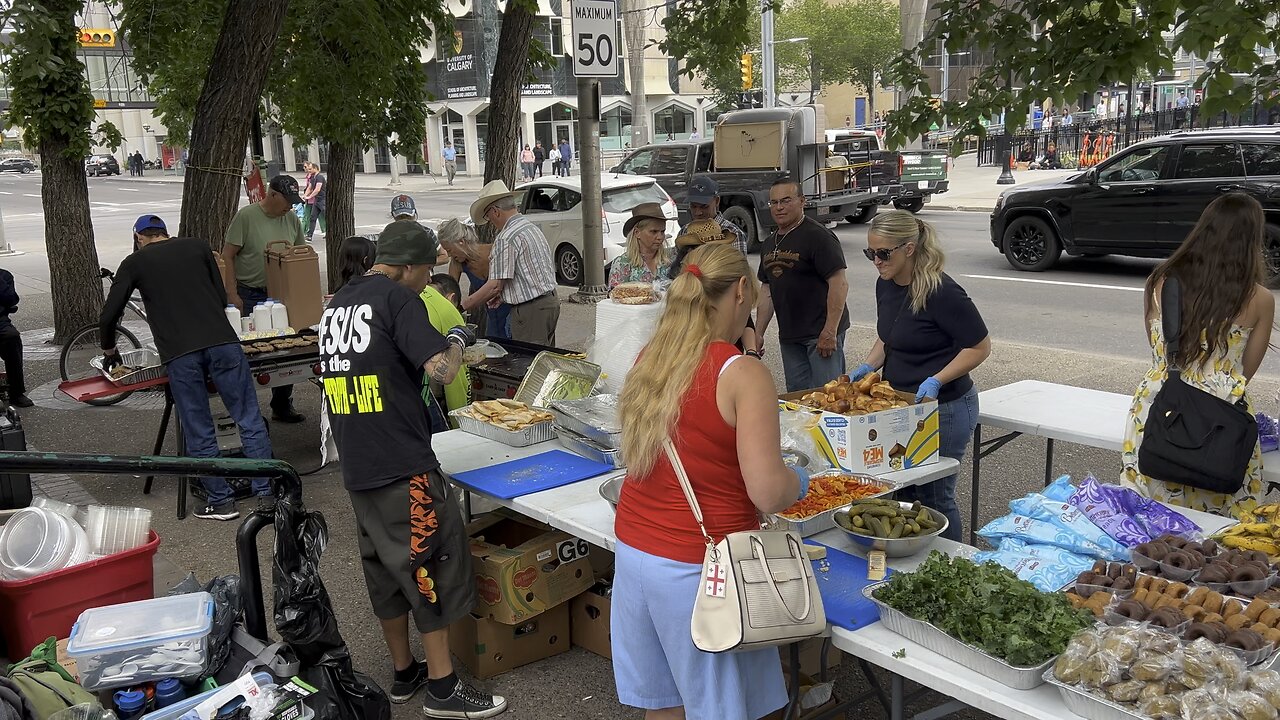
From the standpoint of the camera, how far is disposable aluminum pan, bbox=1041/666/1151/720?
2451 millimetres

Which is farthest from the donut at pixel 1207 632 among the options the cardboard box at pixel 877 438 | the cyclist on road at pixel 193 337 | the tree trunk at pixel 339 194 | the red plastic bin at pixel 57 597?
the tree trunk at pixel 339 194

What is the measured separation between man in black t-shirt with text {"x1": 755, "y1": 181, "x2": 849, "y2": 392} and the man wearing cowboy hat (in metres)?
1.56

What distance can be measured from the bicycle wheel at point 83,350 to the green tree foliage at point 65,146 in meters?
1.02

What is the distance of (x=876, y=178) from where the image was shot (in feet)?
65.9

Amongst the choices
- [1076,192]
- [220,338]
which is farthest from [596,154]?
[220,338]

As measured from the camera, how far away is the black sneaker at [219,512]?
254 inches

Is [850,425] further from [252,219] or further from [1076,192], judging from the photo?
[1076,192]

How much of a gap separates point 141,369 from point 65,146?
5.42 metres

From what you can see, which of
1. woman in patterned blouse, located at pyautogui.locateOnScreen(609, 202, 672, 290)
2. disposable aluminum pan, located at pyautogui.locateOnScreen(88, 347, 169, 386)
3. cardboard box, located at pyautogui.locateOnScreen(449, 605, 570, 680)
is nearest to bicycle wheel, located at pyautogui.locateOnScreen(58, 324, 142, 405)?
disposable aluminum pan, located at pyautogui.locateOnScreen(88, 347, 169, 386)

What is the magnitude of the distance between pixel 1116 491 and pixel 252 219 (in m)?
6.99

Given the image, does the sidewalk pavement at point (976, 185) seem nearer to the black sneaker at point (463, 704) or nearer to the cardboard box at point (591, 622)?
the cardboard box at point (591, 622)

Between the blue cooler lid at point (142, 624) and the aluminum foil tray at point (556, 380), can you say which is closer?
the blue cooler lid at point (142, 624)

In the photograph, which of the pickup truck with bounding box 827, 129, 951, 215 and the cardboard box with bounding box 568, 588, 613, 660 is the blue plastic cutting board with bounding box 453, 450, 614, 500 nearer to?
the cardboard box with bounding box 568, 588, 613, 660

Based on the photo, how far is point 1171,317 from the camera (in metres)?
4.29
